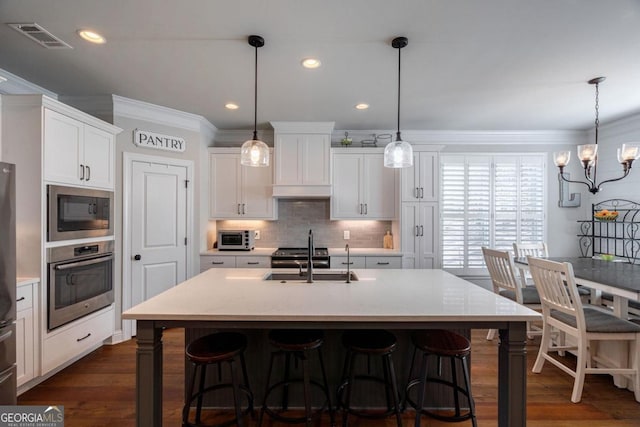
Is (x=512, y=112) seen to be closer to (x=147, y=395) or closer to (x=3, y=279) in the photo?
(x=147, y=395)

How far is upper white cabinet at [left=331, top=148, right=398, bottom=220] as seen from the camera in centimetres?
430

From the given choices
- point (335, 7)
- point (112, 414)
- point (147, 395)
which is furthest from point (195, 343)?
point (335, 7)

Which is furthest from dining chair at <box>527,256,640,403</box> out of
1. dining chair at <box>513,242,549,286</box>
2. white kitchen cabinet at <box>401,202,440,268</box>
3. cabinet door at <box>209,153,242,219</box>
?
cabinet door at <box>209,153,242,219</box>

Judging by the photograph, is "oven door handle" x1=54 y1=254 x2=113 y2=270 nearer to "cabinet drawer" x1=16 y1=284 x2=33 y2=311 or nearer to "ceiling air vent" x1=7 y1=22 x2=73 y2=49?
"cabinet drawer" x1=16 y1=284 x2=33 y2=311

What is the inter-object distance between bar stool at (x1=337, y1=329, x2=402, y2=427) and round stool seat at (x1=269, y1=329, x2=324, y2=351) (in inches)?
7.5

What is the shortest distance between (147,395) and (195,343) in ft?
1.13

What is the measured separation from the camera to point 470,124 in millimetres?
4262

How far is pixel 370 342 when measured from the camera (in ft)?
6.20

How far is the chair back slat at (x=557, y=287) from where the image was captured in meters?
2.31

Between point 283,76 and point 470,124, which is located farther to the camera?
point 470,124

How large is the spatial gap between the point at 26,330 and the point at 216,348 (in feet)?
5.40

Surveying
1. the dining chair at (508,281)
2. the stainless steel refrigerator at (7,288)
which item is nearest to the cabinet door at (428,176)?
the dining chair at (508,281)

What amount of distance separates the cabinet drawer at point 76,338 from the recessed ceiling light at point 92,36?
2284 millimetres

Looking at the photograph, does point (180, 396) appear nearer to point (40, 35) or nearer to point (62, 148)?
point (62, 148)
